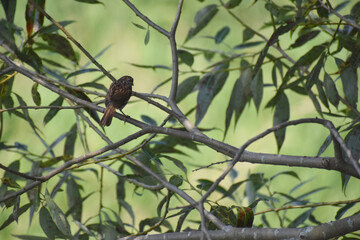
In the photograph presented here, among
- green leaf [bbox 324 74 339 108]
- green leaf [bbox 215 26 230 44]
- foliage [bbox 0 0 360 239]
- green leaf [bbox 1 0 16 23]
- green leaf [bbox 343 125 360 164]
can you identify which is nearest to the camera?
foliage [bbox 0 0 360 239]

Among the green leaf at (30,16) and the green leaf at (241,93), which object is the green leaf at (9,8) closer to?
the green leaf at (30,16)

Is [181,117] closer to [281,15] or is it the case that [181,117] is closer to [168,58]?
[281,15]

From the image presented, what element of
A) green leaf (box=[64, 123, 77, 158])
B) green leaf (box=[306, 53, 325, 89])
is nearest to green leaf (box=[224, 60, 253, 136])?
green leaf (box=[306, 53, 325, 89])

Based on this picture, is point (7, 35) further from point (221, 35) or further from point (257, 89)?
point (221, 35)

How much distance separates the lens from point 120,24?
134 inches

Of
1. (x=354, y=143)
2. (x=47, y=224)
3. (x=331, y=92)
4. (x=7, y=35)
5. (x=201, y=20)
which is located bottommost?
(x=47, y=224)

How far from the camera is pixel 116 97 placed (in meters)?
1.56

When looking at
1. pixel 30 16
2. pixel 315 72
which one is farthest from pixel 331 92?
pixel 30 16

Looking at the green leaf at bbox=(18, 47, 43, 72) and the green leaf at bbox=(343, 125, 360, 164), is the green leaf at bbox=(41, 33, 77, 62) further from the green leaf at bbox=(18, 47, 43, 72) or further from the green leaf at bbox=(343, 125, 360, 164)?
the green leaf at bbox=(343, 125, 360, 164)

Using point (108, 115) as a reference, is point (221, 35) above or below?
above

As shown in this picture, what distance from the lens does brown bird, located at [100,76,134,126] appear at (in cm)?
151

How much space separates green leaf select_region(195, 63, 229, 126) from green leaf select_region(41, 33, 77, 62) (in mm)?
388

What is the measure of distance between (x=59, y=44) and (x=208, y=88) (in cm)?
46

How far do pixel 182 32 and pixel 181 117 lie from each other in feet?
7.34
